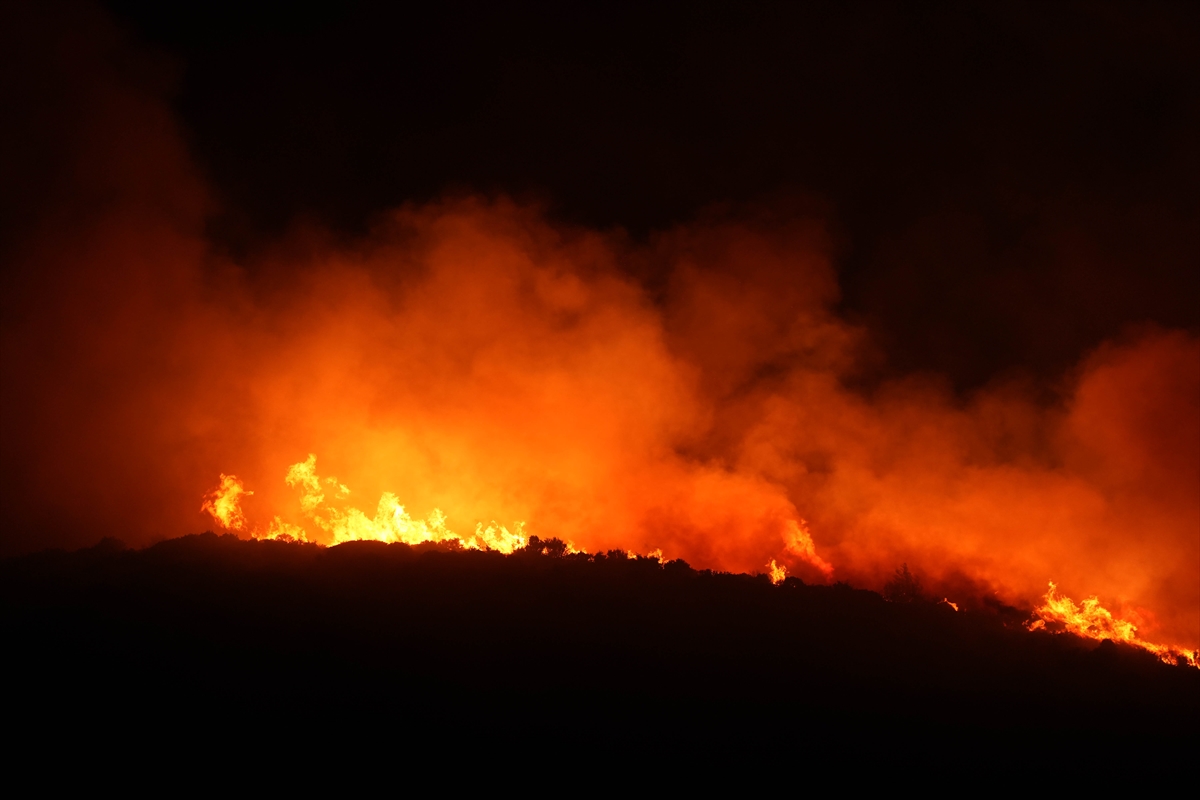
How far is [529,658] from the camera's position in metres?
15.9

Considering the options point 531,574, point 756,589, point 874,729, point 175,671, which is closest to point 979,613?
point 756,589

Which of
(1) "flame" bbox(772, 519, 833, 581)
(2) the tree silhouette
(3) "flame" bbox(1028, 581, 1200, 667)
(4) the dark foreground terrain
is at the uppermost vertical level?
(1) "flame" bbox(772, 519, 833, 581)

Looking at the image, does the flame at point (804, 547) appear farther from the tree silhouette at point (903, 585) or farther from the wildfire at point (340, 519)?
the wildfire at point (340, 519)

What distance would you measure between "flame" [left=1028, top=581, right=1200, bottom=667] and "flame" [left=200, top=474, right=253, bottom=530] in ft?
86.6

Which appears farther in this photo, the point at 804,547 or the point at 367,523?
the point at 804,547

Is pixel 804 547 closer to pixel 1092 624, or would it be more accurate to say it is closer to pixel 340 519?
pixel 1092 624

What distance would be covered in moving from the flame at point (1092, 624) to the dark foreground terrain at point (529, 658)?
1.58 metres

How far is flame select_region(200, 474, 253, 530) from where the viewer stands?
29.3 m

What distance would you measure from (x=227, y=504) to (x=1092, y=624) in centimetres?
2949

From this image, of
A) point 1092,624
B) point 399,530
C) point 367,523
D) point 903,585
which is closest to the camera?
point 1092,624

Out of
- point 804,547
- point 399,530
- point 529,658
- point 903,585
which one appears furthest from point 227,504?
point 903,585

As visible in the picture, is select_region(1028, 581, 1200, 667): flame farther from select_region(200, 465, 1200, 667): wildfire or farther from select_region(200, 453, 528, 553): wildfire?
select_region(200, 453, 528, 553): wildfire

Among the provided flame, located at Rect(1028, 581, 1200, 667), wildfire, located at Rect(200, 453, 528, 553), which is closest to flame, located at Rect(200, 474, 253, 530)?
wildfire, located at Rect(200, 453, 528, 553)

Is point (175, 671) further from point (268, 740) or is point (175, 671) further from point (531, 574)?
point (531, 574)
